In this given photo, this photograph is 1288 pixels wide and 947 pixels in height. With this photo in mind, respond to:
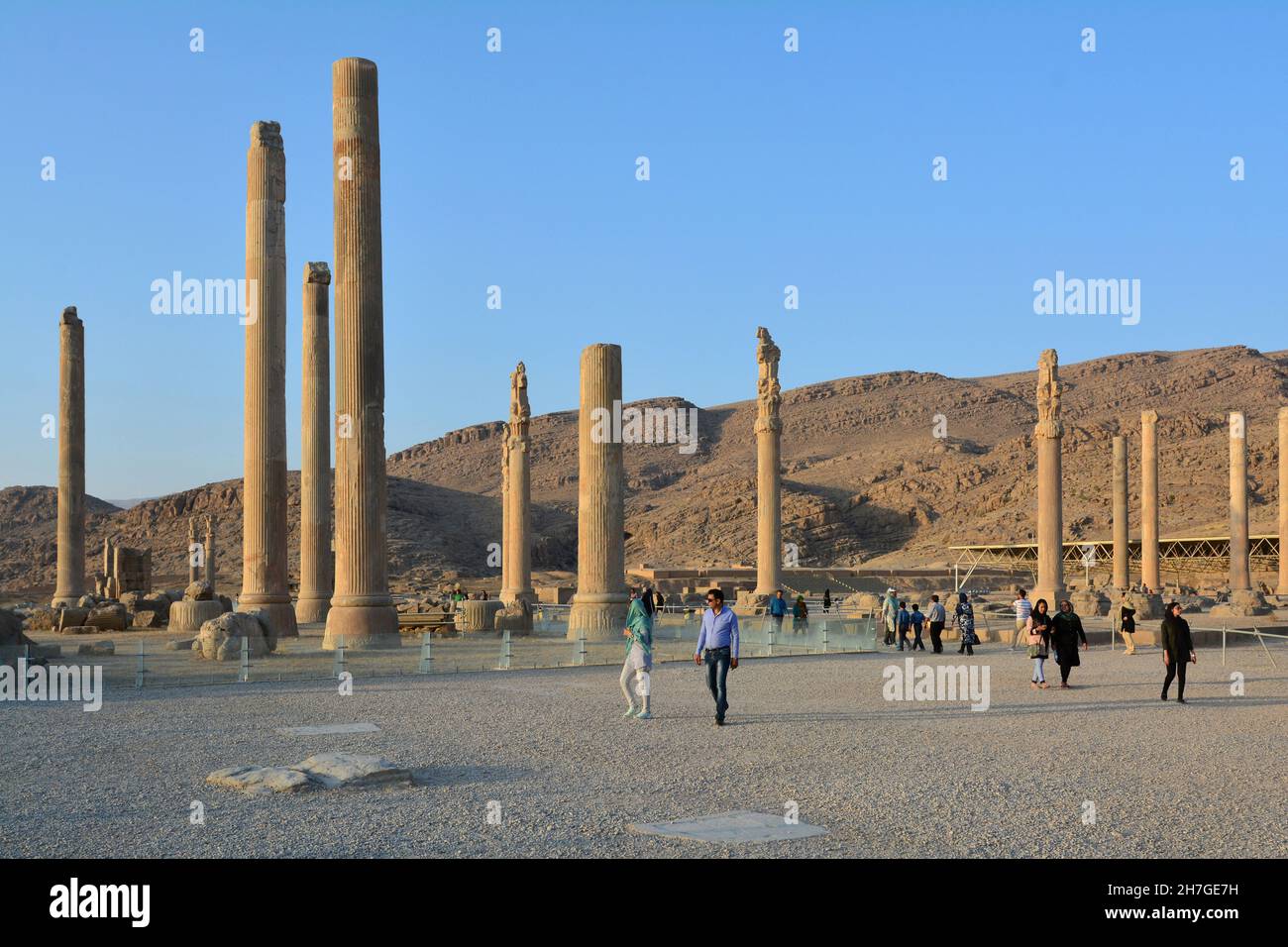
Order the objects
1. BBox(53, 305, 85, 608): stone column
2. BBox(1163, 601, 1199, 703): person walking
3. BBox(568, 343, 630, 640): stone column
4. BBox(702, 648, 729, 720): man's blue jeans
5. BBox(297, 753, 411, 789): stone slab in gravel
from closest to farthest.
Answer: BBox(297, 753, 411, 789): stone slab in gravel → BBox(702, 648, 729, 720): man's blue jeans → BBox(1163, 601, 1199, 703): person walking → BBox(568, 343, 630, 640): stone column → BBox(53, 305, 85, 608): stone column

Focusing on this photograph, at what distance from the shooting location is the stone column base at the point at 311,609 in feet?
108

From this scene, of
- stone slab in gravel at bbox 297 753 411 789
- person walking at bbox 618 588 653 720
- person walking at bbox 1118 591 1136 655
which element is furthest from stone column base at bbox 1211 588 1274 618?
stone slab in gravel at bbox 297 753 411 789

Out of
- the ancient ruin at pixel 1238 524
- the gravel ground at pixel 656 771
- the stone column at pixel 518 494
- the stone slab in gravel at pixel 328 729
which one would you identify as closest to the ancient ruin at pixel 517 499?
the stone column at pixel 518 494

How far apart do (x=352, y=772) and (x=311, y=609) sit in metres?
24.0

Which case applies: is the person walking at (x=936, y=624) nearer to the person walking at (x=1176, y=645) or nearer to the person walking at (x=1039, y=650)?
the person walking at (x=1039, y=650)

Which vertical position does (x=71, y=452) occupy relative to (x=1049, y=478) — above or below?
above

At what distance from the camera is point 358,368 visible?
24.3 m

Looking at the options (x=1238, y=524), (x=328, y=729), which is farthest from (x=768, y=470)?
(x=328, y=729)

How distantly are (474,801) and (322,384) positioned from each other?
25.6 meters

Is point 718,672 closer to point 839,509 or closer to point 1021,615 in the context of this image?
point 1021,615

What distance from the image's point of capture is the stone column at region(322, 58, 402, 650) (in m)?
24.3

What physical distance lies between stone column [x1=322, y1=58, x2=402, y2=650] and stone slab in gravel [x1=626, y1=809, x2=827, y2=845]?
54.1ft

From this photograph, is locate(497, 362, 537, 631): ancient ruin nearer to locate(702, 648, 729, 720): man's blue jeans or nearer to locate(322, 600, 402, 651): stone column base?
locate(322, 600, 402, 651): stone column base

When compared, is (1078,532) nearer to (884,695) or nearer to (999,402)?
(884,695)
